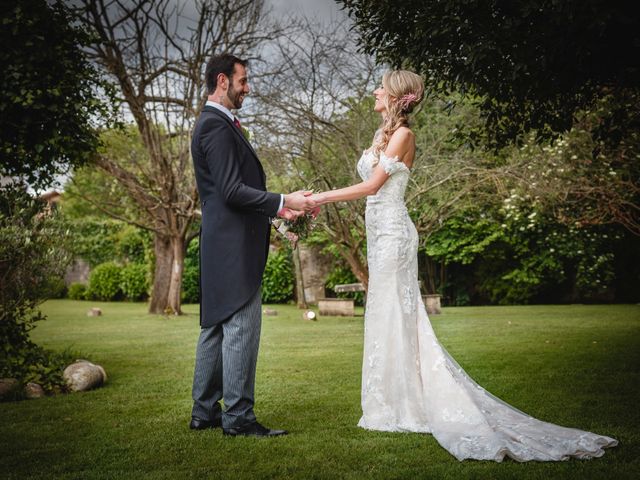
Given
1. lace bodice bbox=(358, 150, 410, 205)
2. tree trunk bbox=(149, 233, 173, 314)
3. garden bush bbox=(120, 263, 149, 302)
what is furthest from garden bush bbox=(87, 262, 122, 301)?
lace bodice bbox=(358, 150, 410, 205)

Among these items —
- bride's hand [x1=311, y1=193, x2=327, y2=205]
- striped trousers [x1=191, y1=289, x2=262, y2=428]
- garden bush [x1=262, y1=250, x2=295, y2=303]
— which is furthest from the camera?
garden bush [x1=262, y1=250, x2=295, y2=303]

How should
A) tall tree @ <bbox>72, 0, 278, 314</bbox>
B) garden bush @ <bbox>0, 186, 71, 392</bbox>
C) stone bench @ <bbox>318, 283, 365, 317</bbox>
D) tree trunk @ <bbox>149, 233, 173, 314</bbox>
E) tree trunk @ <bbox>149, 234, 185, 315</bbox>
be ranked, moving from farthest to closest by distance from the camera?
tree trunk @ <bbox>149, 233, 173, 314</bbox> → tree trunk @ <bbox>149, 234, 185, 315</bbox> → stone bench @ <bbox>318, 283, 365, 317</bbox> → tall tree @ <bbox>72, 0, 278, 314</bbox> → garden bush @ <bbox>0, 186, 71, 392</bbox>

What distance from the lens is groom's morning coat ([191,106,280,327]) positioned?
412 centimetres

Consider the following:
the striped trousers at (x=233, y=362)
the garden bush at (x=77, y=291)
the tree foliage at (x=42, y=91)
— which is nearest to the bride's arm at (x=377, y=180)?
the striped trousers at (x=233, y=362)

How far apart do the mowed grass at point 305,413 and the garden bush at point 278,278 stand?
32.2ft

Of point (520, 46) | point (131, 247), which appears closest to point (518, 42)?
point (520, 46)

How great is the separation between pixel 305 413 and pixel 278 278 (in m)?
15.7

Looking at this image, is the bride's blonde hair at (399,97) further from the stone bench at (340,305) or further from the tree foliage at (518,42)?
the stone bench at (340,305)

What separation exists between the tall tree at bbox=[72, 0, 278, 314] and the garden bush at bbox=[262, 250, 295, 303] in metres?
5.19

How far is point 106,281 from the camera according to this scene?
2345 cm

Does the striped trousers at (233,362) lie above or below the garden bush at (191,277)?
below

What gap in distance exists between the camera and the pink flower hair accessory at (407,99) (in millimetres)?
4605

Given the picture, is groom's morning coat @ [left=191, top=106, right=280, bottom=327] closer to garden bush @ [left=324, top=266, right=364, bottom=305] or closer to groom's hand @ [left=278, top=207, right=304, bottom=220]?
groom's hand @ [left=278, top=207, right=304, bottom=220]

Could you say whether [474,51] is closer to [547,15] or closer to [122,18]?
[547,15]
